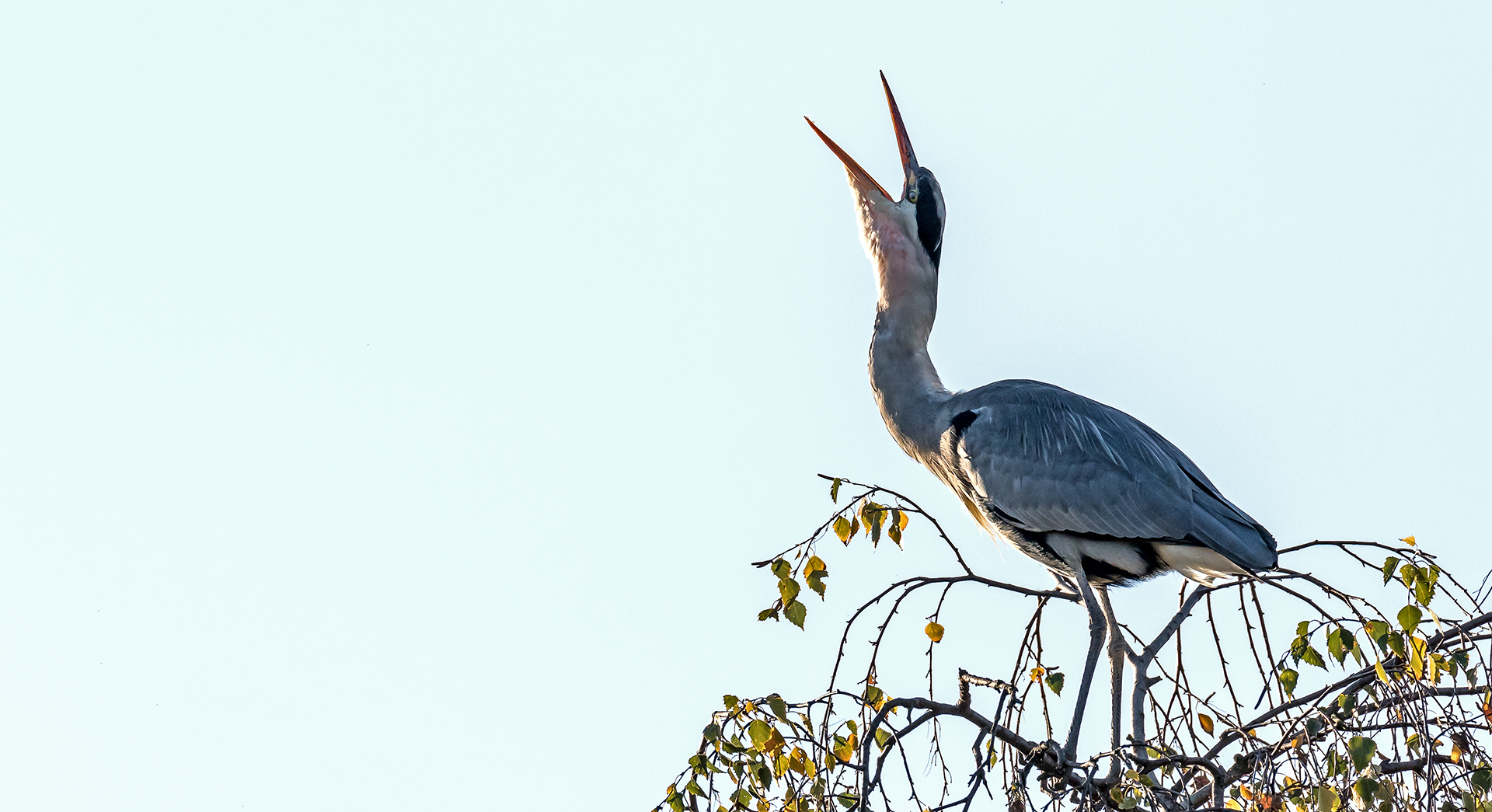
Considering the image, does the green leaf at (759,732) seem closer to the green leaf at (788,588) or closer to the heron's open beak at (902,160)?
the green leaf at (788,588)

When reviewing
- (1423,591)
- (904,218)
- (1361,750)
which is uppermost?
(904,218)

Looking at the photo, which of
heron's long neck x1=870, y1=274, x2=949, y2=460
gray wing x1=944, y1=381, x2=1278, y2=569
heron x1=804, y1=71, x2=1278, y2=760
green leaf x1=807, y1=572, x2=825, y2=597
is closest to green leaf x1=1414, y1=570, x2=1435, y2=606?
green leaf x1=807, y1=572, x2=825, y2=597

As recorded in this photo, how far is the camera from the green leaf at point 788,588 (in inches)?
155

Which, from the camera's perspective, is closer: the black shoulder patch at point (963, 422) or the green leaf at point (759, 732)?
the green leaf at point (759, 732)

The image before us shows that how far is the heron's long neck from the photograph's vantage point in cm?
659

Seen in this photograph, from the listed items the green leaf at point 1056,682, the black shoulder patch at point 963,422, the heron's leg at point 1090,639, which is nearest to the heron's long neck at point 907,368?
the black shoulder patch at point 963,422

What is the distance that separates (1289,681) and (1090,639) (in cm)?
229

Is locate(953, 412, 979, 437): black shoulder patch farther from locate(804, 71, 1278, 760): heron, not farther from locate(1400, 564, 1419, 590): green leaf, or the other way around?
locate(1400, 564, 1419, 590): green leaf

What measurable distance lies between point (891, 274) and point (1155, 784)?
3.73 metres

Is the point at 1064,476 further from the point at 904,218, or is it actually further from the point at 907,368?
the point at 904,218

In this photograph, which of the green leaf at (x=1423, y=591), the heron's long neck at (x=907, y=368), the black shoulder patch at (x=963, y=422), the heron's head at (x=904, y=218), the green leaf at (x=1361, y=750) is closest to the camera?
the green leaf at (x=1361, y=750)

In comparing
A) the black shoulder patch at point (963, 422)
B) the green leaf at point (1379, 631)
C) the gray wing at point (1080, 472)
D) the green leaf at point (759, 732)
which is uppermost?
the black shoulder patch at point (963, 422)

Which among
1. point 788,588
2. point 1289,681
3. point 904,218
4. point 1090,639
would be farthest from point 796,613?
point 904,218

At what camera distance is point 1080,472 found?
6160 mm
